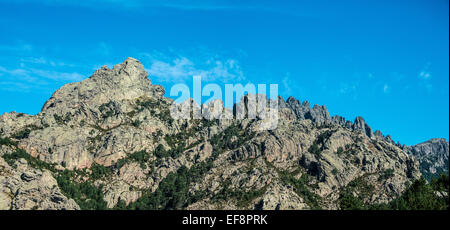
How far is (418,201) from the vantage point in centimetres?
14812
